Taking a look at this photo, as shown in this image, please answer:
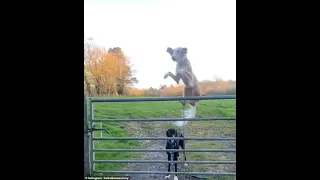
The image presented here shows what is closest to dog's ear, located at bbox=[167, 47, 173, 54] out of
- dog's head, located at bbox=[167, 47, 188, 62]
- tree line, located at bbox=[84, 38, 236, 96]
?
dog's head, located at bbox=[167, 47, 188, 62]

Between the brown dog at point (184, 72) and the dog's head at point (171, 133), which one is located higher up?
the brown dog at point (184, 72)

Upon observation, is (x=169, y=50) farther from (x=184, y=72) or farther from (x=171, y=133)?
(x=171, y=133)

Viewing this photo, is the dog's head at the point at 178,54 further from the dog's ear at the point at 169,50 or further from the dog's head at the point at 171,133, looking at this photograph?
the dog's head at the point at 171,133

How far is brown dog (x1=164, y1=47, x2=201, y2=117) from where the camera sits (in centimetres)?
214

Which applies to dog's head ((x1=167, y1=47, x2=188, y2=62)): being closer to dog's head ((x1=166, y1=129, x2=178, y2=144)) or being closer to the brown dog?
the brown dog

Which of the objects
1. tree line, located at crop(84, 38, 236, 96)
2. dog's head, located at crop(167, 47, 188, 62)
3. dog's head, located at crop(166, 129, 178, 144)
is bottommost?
dog's head, located at crop(166, 129, 178, 144)

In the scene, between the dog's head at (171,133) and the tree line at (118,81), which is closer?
the tree line at (118,81)

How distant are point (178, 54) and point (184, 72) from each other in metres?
0.15

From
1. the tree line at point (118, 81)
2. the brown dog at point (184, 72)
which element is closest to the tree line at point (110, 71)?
the tree line at point (118, 81)

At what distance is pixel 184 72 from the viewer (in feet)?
7.25

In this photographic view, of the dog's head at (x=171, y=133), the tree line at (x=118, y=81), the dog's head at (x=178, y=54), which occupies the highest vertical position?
the dog's head at (x=178, y=54)

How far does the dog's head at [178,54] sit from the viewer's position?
2129 mm

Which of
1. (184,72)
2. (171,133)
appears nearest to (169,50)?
(184,72)
